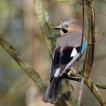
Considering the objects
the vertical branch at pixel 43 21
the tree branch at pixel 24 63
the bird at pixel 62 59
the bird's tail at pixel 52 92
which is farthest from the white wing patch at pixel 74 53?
the vertical branch at pixel 43 21

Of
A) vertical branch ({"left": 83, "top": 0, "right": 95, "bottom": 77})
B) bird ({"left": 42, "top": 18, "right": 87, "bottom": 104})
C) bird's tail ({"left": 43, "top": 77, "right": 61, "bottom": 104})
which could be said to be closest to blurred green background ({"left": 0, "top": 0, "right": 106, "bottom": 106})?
bird ({"left": 42, "top": 18, "right": 87, "bottom": 104})

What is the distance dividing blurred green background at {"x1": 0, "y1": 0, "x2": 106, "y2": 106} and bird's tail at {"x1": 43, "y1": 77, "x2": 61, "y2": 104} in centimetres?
127

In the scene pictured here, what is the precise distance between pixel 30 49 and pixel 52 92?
9.74 feet

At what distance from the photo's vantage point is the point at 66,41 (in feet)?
15.5

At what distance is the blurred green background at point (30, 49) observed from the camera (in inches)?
267

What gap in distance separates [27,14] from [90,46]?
3.76 metres

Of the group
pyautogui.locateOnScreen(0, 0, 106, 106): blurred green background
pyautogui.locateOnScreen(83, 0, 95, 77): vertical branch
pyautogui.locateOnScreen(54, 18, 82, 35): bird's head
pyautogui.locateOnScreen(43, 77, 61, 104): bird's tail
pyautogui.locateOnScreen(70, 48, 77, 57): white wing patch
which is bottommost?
pyautogui.locateOnScreen(0, 0, 106, 106): blurred green background

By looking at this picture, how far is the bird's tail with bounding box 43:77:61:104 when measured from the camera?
4137 millimetres

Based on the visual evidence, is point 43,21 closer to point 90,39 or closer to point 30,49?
point 30,49

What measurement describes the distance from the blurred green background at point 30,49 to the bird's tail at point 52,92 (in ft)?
4.16

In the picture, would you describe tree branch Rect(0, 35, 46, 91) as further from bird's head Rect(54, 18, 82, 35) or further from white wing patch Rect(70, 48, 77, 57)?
bird's head Rect(54, 18, 82, 35)

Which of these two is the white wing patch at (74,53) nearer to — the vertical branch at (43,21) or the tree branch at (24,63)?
the tree branch at (24,63)

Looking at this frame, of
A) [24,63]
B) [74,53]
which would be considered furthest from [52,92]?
[24,63]

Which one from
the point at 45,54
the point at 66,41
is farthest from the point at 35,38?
the point at 66,41
